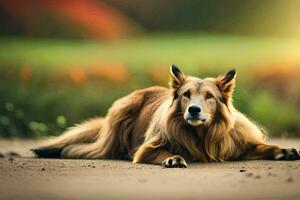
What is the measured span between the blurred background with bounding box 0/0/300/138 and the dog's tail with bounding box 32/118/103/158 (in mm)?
3106

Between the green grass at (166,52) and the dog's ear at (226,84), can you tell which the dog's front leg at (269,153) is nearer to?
the dog's ear at (226,84)

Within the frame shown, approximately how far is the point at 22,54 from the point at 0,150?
3330 millimetres

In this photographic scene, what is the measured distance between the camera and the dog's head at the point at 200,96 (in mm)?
8344

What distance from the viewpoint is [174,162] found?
8148mm

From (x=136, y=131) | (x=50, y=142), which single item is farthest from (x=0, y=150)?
(x=136, y=131)

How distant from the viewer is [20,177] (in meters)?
7.54

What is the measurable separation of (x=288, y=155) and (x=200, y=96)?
3.49 ft

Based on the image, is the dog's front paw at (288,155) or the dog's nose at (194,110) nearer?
the dog's nose at (194,110)

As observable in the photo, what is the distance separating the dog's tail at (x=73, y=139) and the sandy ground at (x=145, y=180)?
0.84 meters

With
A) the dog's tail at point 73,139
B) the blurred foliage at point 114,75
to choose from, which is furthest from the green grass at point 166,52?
the dog's tail at point 73,139

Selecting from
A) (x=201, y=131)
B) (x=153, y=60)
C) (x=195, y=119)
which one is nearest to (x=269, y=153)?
(x=201, y=131)

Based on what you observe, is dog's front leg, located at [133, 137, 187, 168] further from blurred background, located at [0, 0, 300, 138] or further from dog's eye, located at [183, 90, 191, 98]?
blurred background, located at [0, 0, 300, 138]

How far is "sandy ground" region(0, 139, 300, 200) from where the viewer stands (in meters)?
6.44

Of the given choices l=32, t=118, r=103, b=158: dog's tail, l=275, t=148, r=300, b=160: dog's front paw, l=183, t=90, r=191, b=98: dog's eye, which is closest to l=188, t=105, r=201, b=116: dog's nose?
l=183, t=90, r=191, b=98: dog's eye
